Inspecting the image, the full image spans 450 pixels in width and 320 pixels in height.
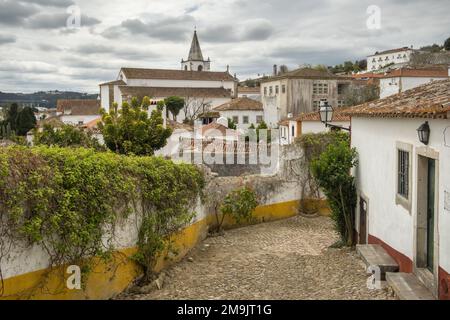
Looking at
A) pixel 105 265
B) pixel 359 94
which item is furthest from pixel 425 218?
pixel 359 94

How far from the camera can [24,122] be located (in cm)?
5694

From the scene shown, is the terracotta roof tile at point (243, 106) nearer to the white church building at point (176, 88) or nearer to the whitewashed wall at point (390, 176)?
the white church building at point (176, 88)

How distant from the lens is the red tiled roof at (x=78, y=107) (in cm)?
7518

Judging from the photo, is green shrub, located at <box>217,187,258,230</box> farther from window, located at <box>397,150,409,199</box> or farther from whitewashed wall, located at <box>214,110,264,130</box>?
whitewashed wall, located at <box>214,110,264,130</box>

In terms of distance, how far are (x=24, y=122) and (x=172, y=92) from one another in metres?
22.5

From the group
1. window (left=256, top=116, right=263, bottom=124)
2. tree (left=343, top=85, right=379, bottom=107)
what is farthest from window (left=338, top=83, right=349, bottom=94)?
window (left=256, top=116, right=263, bottom=124)

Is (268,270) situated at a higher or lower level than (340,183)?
lower

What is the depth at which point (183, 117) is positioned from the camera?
222ft

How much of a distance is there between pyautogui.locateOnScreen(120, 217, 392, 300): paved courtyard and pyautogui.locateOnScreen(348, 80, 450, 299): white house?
0.87m

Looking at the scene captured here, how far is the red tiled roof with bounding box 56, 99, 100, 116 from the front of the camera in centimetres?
7518

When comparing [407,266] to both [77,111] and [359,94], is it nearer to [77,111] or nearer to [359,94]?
[359,94]

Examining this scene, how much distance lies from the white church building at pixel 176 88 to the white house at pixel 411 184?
182 ft

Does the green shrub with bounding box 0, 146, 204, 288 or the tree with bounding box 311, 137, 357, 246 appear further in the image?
the tree with bounding box 311, 137, 357, 246
